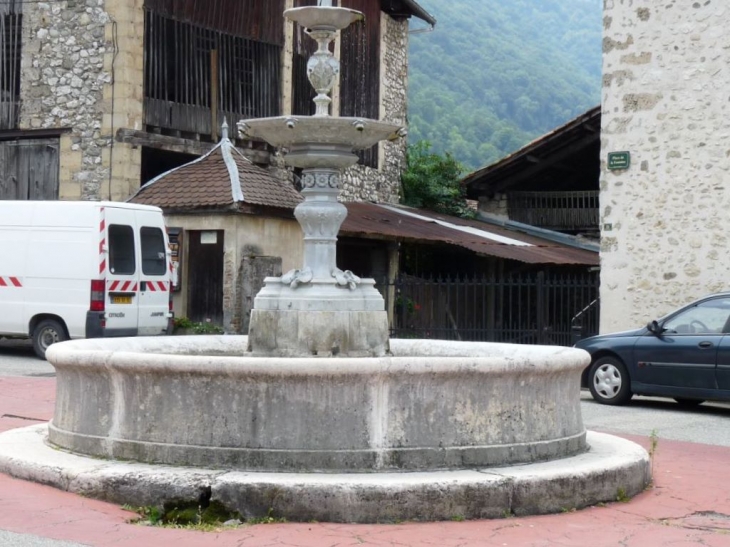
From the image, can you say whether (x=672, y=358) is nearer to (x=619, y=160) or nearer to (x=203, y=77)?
(x=619, y=160)

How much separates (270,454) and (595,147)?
1864 cm

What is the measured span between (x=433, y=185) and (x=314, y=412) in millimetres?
23615

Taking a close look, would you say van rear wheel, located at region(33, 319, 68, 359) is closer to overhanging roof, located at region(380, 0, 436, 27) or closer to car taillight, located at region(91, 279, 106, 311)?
car taillight, located at region(91, 279, 106, 311)

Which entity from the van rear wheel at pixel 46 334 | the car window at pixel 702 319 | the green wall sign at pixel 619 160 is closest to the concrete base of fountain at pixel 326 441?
the car window at pixel 702 319

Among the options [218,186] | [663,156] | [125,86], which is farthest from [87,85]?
[663,156]

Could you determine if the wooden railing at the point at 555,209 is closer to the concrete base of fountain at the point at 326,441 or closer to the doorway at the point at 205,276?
the doorway at the point at 205,276

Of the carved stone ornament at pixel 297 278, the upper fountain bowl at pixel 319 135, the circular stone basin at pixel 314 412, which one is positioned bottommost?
the circular stone basin at pixel 314 412

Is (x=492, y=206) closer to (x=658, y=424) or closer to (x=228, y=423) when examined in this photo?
(x=658, y=424)

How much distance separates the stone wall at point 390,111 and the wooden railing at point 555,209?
3.88 metres

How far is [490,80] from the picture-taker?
3071 inches

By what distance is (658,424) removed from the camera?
1100 cm

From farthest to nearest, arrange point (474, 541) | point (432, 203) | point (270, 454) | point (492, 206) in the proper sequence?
1. point (432, 203)
2. point (492, 206)
3. point (270, 454)
4. point (474, 541)

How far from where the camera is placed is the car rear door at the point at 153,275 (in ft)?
54.4

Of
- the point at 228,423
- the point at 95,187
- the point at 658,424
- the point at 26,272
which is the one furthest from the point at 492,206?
the point at 228,423
